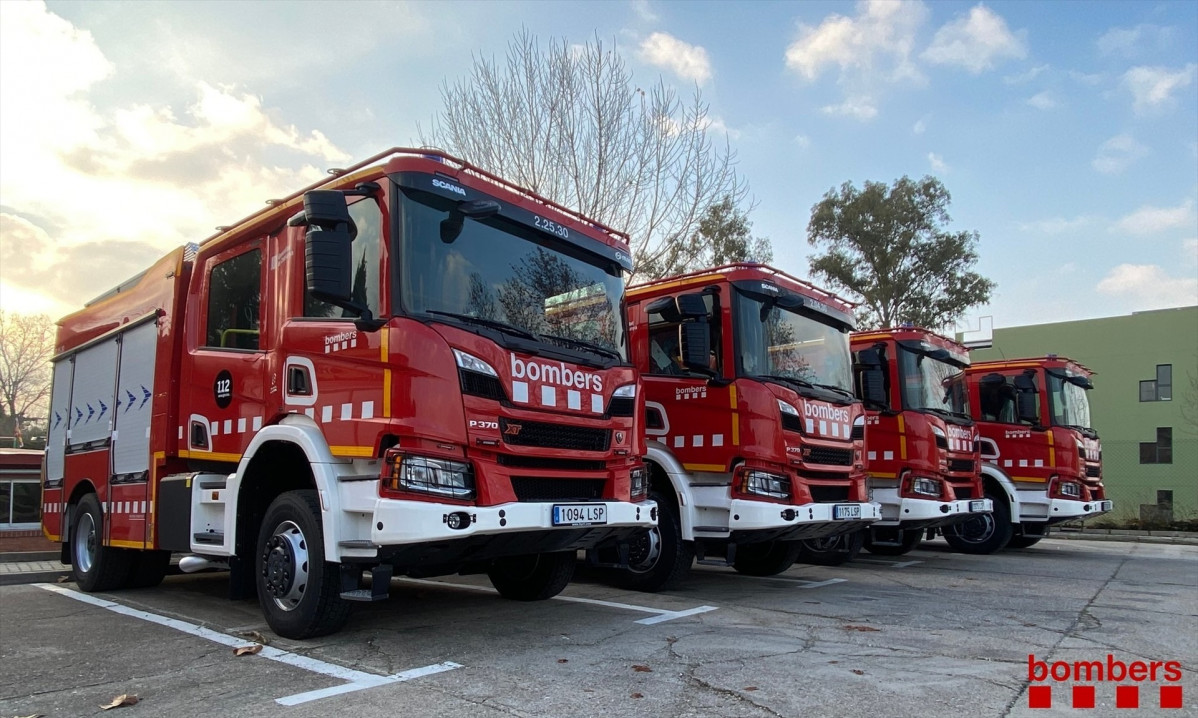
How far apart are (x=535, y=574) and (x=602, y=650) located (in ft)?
6.39

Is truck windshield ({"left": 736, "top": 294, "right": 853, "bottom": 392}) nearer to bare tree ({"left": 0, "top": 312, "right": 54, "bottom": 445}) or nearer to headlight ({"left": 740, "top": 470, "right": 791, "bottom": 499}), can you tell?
headlight ({"left": 740, "top": 470, "right": 791, "bottom": 499})

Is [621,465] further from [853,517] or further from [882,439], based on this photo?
[882,439]

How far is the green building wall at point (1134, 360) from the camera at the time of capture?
30123mm

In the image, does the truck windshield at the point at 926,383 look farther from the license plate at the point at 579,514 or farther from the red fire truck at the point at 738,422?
the license plate at the point at 579,514

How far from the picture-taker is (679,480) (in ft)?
24.6

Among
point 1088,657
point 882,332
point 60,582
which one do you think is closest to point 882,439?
point 882,332

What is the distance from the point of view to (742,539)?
23.7 ft

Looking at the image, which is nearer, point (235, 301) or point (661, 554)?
point (235, 301)

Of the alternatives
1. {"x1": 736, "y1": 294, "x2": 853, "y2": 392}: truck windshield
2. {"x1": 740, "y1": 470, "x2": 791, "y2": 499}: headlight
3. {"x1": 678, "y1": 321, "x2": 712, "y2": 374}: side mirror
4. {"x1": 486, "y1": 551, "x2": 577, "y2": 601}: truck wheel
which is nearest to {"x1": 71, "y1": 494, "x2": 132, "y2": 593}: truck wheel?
{"x1": 486, "y1": 551, "x2": 577, "y2": 601}: truck wheel

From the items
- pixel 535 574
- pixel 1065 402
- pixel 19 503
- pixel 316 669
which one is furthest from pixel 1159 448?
pixel 19 503

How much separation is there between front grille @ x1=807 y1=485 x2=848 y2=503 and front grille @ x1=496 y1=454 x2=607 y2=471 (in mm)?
2757

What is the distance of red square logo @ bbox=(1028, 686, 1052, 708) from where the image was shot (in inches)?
160

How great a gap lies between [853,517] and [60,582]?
832 cm

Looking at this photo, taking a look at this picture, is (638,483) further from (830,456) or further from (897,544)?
(897,544)
